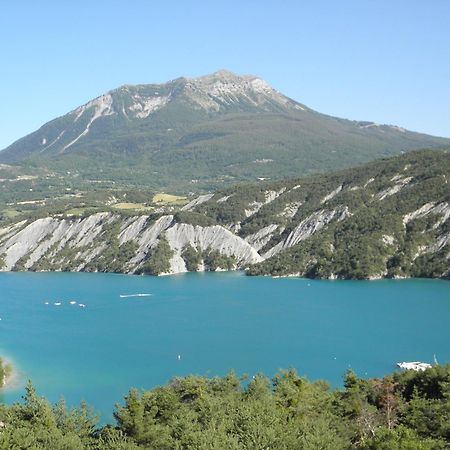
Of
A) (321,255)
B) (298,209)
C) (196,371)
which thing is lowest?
(196,371)

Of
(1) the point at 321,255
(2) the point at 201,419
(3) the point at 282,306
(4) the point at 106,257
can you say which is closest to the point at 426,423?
(2) the point at 201,419

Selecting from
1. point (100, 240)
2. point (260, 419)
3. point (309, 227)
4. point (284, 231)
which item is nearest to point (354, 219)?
point (309, 227)

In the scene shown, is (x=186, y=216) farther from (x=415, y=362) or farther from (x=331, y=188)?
(x=415, y=362)

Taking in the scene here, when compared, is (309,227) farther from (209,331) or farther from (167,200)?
(209,331)

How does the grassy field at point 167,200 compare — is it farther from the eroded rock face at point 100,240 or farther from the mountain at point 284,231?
the eroded rock face at point 100,240

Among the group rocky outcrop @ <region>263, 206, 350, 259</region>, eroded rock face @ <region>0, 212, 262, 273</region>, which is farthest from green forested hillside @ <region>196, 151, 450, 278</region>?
eroded rock face @ <region>0, 212, 262, 273</region>

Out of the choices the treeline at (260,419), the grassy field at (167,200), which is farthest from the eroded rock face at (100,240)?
the treeline at (260,419)
